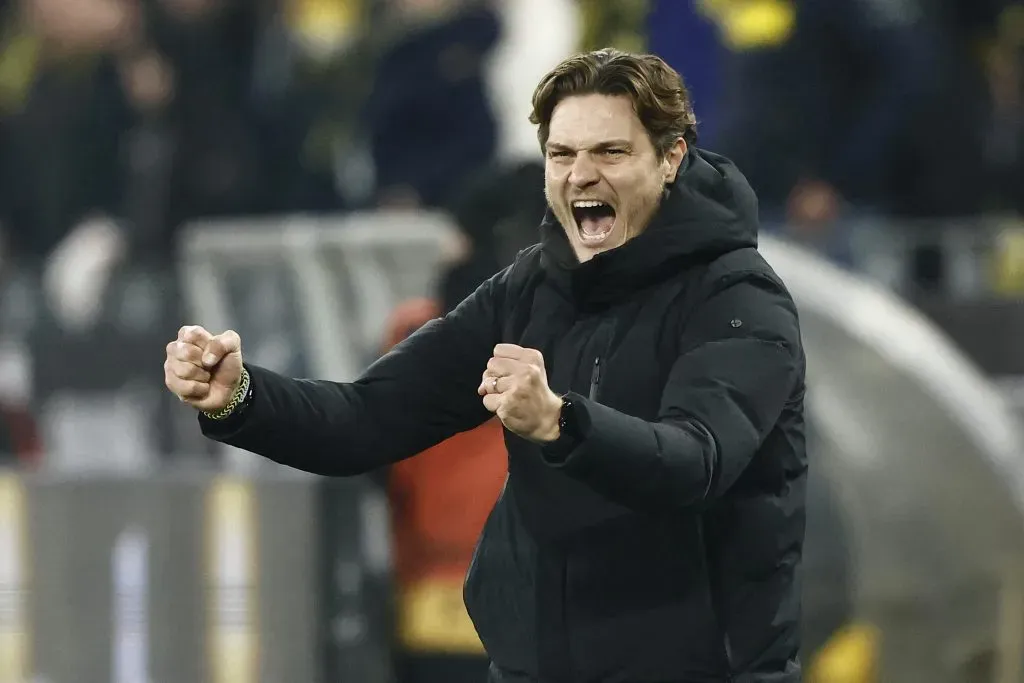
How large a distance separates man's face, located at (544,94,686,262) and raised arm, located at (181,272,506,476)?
1.10ft

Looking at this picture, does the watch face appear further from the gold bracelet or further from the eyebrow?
the gold bracelet

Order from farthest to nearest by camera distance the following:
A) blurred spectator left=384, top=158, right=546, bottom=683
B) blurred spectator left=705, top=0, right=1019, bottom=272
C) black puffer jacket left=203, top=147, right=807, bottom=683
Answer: blurred spectator left=705, top=0, right=1019, bottom=272
blurred spectator left=384, top=158, right=546, bottom=683
black puffer jacket left=203, top=147, right=807, bottom=683

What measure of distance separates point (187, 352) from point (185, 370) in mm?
30

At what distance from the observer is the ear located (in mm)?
3686

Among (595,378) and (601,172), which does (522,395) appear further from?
(601,172)

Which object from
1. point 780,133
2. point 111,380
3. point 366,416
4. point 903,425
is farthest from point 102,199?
point 366,416

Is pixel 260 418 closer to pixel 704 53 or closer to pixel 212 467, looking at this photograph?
pixel 212 467

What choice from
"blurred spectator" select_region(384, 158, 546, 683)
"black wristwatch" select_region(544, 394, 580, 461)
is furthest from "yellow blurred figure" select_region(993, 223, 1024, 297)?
"black wristwatch" select_region(544, 394, 580, 461)

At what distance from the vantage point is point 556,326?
370cm

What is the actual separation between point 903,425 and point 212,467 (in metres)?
2.35

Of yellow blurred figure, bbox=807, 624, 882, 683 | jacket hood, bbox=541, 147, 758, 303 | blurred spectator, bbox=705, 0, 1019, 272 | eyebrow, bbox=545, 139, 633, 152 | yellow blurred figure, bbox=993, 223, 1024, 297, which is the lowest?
yellow blurred figure, bbox=807, 624, 882, 683

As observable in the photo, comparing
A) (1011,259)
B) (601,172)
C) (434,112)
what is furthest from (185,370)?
(1011,259)

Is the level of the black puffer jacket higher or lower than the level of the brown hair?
lower

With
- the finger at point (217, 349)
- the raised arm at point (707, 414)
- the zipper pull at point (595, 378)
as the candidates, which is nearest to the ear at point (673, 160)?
the raised arm at point (707, 414)
